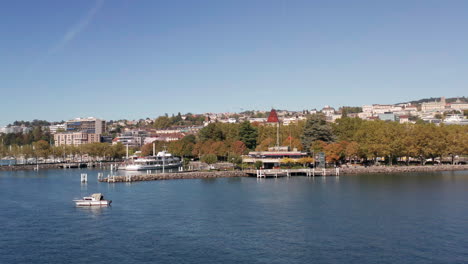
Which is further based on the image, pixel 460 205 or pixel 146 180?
pixel 146 180

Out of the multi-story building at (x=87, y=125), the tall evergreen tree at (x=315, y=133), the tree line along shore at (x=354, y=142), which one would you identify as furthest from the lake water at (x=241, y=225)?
the multi-story building at (x=87, y=125)

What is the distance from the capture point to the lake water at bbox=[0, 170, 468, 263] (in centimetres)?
2395

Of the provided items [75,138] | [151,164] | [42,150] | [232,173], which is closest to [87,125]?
[75,138]

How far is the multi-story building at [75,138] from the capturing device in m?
162

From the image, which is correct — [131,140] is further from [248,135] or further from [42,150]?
[248,135]

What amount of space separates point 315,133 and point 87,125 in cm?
12200

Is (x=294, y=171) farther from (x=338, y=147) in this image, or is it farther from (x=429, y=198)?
(x=429, y=198)

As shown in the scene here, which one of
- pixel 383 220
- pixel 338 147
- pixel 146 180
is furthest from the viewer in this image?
pixel 338 147

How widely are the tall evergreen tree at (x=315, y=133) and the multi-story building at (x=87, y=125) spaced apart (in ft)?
372

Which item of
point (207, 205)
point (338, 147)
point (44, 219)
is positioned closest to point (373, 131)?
point (338, 147)

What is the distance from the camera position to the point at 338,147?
236 feet

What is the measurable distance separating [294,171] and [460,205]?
2999 centimetres

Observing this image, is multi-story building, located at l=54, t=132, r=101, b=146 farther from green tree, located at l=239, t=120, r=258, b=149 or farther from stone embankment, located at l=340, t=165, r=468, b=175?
stone embankment, located at l=340, t=165, r=468, b=175

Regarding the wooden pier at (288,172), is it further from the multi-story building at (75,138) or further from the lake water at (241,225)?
the multi-story building at (75,138)
